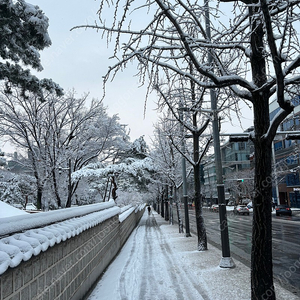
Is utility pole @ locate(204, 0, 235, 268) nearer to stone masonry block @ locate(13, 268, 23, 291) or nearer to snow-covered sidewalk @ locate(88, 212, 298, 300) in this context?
snow-covered sidewalk @ locate(88, 212, 298, 300)

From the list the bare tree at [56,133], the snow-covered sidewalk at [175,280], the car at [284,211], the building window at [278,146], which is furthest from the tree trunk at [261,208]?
the building window at [278,146]

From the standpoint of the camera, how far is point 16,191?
91.9 feet

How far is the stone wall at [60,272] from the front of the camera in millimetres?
3014

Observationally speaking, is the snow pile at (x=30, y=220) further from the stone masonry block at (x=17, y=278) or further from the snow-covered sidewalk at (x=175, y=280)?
the snow-covered sidewalk at (x=175, y=280)

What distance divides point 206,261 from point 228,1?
710cm

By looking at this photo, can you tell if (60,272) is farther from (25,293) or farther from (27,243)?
(27,243)

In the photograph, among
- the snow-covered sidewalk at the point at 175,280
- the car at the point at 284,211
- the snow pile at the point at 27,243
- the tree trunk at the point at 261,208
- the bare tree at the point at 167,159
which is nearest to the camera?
the snow pile at the point at 27,243

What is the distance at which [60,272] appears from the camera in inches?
180

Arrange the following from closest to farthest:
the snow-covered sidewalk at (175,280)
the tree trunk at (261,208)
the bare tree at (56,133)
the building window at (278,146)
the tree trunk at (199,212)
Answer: the tree trunk at (261,208)
the snow-covered sidewalk at (175,280)
the tree trunk at (199,212)
the bare tree at (56,133)
the building window at (278,146)

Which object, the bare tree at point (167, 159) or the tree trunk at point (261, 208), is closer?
the tree trunk at point (261, 208)

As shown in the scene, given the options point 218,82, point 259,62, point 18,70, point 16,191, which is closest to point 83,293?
point 218,82

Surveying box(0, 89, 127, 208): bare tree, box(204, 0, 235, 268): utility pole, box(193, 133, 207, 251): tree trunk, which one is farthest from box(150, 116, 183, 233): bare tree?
box(204, 0, 235, 268): utility pole

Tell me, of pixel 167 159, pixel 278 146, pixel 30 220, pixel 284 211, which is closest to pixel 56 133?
pixel 167 159

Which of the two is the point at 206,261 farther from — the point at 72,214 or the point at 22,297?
the point at 22,297
